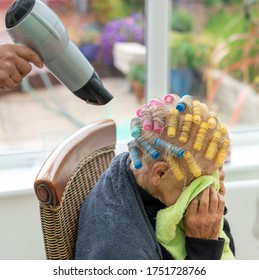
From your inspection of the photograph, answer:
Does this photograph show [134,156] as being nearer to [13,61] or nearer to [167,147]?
[167,147]

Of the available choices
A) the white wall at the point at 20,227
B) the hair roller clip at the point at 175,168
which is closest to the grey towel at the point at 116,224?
the hair roller clip at the point at 175,168

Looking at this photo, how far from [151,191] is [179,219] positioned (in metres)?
0.09

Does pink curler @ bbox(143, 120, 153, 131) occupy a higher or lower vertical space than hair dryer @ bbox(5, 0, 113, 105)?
lower

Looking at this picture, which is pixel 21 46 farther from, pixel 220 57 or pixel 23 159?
pixel 220 57

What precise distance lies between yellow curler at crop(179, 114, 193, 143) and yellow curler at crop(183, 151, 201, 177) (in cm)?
3

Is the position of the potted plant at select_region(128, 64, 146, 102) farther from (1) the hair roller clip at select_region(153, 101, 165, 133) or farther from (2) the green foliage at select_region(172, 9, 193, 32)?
(1) the hair roller clip at select_region(153, 101, 165, 133)

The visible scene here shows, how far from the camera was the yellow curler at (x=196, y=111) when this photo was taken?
3.57 ft

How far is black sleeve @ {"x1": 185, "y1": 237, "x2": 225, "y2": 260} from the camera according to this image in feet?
3.72

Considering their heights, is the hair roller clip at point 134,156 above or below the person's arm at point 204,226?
above

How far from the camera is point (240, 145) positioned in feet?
6.67

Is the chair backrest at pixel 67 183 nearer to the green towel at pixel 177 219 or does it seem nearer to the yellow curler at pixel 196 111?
the green towel at pixel 177 219

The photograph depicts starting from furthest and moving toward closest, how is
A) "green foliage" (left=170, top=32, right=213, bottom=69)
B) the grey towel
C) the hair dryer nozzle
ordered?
"green foliage" (left=170, top=32, right=213, bottom=69) → the hair dryer nozzle → the grey towel

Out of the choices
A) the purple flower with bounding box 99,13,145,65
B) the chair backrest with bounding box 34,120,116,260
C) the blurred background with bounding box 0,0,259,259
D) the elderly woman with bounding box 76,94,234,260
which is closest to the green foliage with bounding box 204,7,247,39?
the blurred background with bounding box 0,0,259,259

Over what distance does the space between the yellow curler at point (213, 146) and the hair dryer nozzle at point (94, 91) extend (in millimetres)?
290
